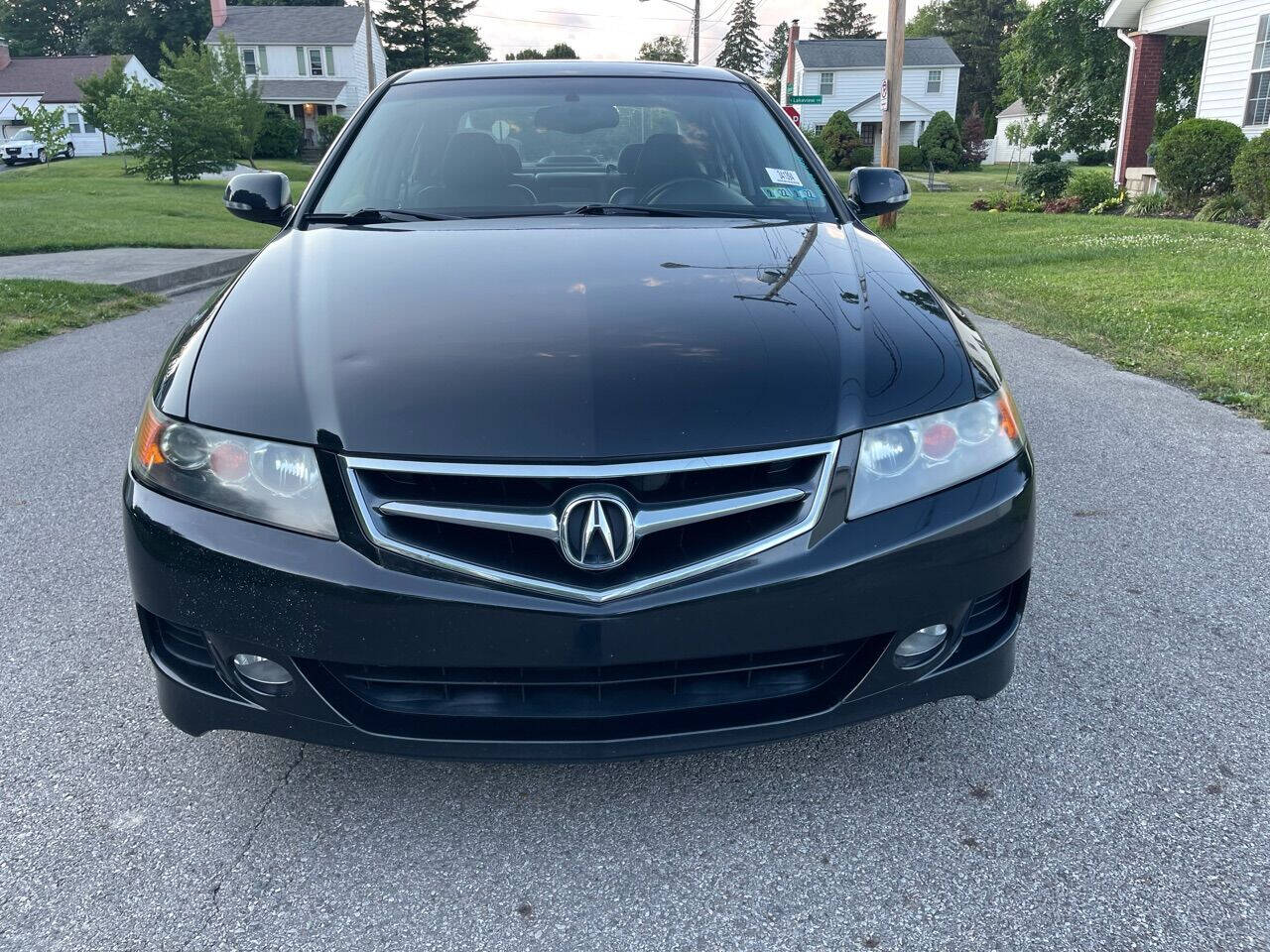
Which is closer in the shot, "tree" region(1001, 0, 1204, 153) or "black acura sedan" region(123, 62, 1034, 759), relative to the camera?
"black acura sedan" region(123, 62, 1034, 759)

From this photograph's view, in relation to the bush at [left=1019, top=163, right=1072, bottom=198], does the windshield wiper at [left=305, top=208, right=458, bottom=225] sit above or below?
above

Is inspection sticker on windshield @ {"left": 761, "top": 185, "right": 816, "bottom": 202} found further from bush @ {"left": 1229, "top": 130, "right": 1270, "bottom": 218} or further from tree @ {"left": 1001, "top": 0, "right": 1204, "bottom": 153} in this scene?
tree @ {"left": 1001, "top": 0, "right": 1204, "bottom": 153}

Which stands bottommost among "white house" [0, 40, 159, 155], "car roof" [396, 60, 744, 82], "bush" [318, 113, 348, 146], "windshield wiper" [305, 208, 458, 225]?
"windshield wiper" [305, 208, 458, 225]

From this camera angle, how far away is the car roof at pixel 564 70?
382cm

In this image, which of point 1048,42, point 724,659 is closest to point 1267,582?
point 724,659

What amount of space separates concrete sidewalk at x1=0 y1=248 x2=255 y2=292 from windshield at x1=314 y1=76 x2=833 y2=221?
674 cm

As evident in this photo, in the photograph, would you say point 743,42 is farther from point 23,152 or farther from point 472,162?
point 472,162

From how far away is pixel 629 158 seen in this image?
3445 mm

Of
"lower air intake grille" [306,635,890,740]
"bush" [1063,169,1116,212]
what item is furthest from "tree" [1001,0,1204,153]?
"lower air intake grille" [306,635,890,740]

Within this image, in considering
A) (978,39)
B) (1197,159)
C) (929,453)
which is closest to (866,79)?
(978,39)

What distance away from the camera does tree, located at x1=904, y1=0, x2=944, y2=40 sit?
3718 inches

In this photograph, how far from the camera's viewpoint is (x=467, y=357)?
6.96ft

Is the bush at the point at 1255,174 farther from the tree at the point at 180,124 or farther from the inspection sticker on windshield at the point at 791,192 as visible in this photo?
the tree at the point at 180,124

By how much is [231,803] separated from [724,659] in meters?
1.11
